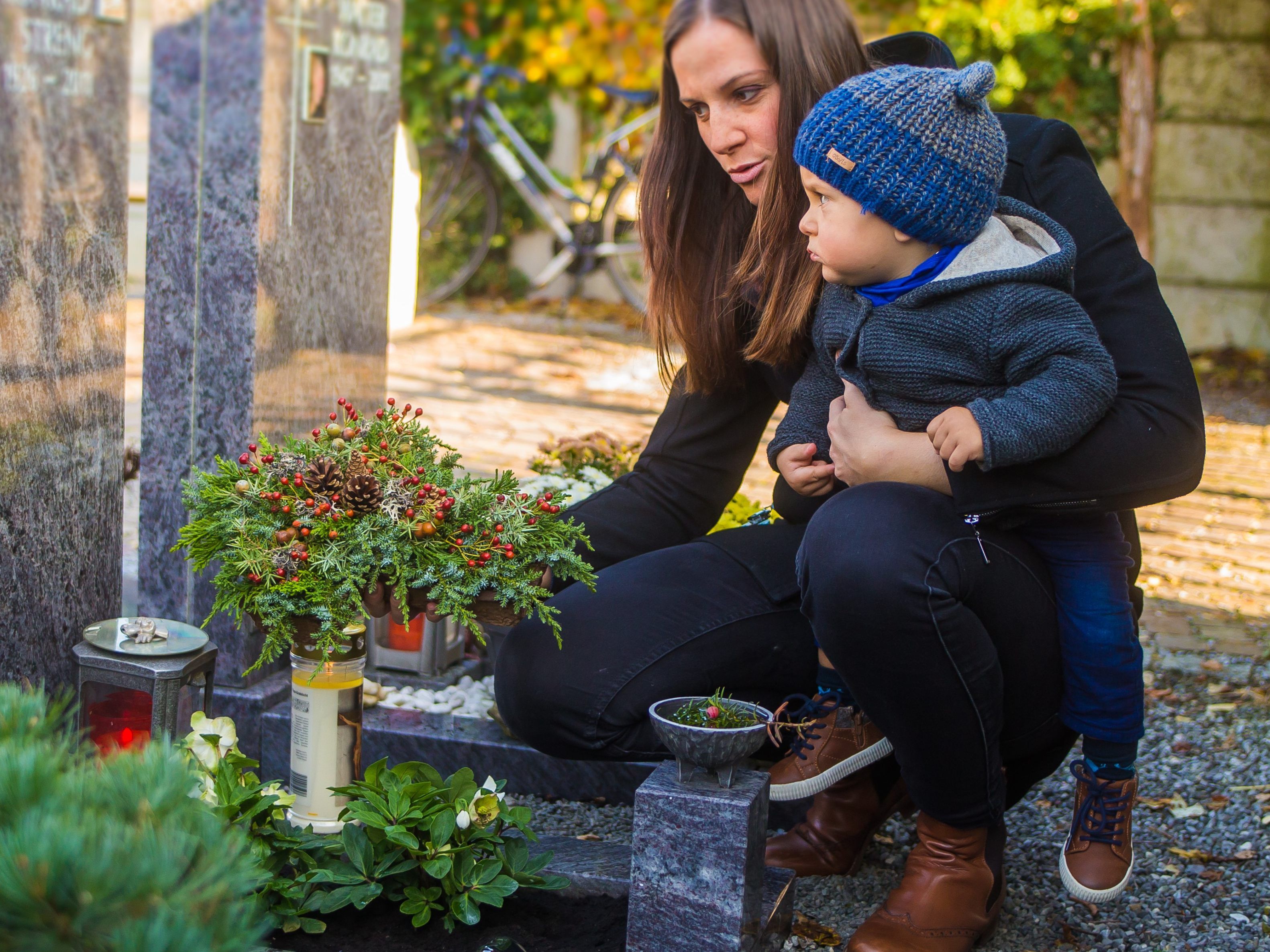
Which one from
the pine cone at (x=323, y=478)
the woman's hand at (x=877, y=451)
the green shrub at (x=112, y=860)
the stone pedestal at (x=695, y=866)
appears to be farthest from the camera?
the woman's hand at (x=877, y=451)

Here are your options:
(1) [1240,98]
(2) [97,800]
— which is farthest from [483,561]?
(1) [1240,98]

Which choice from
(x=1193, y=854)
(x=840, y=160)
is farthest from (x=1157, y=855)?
(x=840, y=160)

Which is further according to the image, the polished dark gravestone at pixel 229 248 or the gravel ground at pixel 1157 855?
the polished dark gravestone at pixel 229 248

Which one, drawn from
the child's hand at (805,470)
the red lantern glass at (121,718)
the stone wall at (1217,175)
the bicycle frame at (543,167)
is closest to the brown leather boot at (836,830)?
the child's hand at (805,470)

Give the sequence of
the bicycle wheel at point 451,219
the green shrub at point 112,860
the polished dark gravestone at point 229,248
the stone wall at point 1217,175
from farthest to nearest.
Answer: the bicycle wheel at point 451,219 < the stone wall at point 1217,175 < the polished dark gravestone at point 229,248 < the green shrub at point 112,860

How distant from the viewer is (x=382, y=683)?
9.95ft

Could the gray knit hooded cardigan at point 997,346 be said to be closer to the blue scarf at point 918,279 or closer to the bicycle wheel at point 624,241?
the blue scarf at point 918,279

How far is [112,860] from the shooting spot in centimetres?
98

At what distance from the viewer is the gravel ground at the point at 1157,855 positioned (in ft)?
7.24

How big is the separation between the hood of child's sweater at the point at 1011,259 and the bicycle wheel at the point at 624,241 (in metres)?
7.26

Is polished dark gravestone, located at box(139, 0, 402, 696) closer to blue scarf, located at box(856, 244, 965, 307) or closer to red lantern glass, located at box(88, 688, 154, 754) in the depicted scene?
red lantern glass, located at box(88, 688, 154, 754)

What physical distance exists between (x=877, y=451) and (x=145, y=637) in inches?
46.5

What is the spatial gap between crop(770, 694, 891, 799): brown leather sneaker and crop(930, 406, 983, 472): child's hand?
463mm

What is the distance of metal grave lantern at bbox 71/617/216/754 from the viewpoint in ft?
6.49
